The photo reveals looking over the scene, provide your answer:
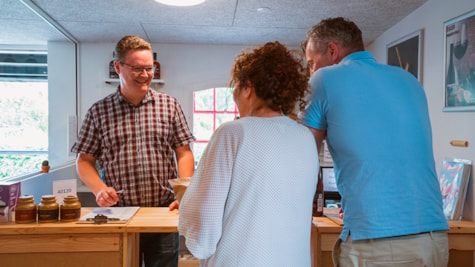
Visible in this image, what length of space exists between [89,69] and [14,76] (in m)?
0.92

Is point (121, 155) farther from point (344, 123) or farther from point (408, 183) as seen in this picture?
point (408, 183)

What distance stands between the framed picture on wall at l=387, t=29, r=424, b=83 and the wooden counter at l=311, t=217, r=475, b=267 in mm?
1525

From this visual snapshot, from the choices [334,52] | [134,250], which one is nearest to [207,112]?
[134,250]

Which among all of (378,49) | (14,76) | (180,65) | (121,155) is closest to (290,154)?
(121,155)

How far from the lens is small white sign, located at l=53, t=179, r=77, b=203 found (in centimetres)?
170

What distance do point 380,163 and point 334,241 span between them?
685 millimetres

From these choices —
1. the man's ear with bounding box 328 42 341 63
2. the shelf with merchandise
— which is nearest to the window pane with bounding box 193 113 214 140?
the shelf with merchandise

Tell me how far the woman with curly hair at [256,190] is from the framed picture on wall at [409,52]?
238cm

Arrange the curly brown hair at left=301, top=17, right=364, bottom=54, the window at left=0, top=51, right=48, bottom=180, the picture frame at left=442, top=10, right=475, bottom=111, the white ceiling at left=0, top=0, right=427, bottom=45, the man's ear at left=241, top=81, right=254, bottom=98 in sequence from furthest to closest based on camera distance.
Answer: the window at left=0, top=51, right=48, bottom=180 → the white ceiling at left=0, top=0, right=427, bottom=45 → the picture frame at left=442, top=10, right=475, bottom=111 → the curly brown hair at left=301, top=17, right=364, bottom=54 → the man's ear at left=241, top=81, right=254, bottom=98

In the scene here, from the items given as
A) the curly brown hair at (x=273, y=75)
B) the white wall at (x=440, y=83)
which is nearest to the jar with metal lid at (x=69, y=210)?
the curly brown hair at (x=273, y=75)

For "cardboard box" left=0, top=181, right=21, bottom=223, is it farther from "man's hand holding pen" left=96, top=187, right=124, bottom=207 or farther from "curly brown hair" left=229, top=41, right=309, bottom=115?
"curly brown hair" left=229, top=41, right=309, bottom=115

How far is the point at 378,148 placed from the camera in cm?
113

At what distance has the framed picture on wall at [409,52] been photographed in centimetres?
300

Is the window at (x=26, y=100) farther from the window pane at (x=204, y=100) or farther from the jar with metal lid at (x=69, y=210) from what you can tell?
the jar with metal lid at (x=69, y=210)
